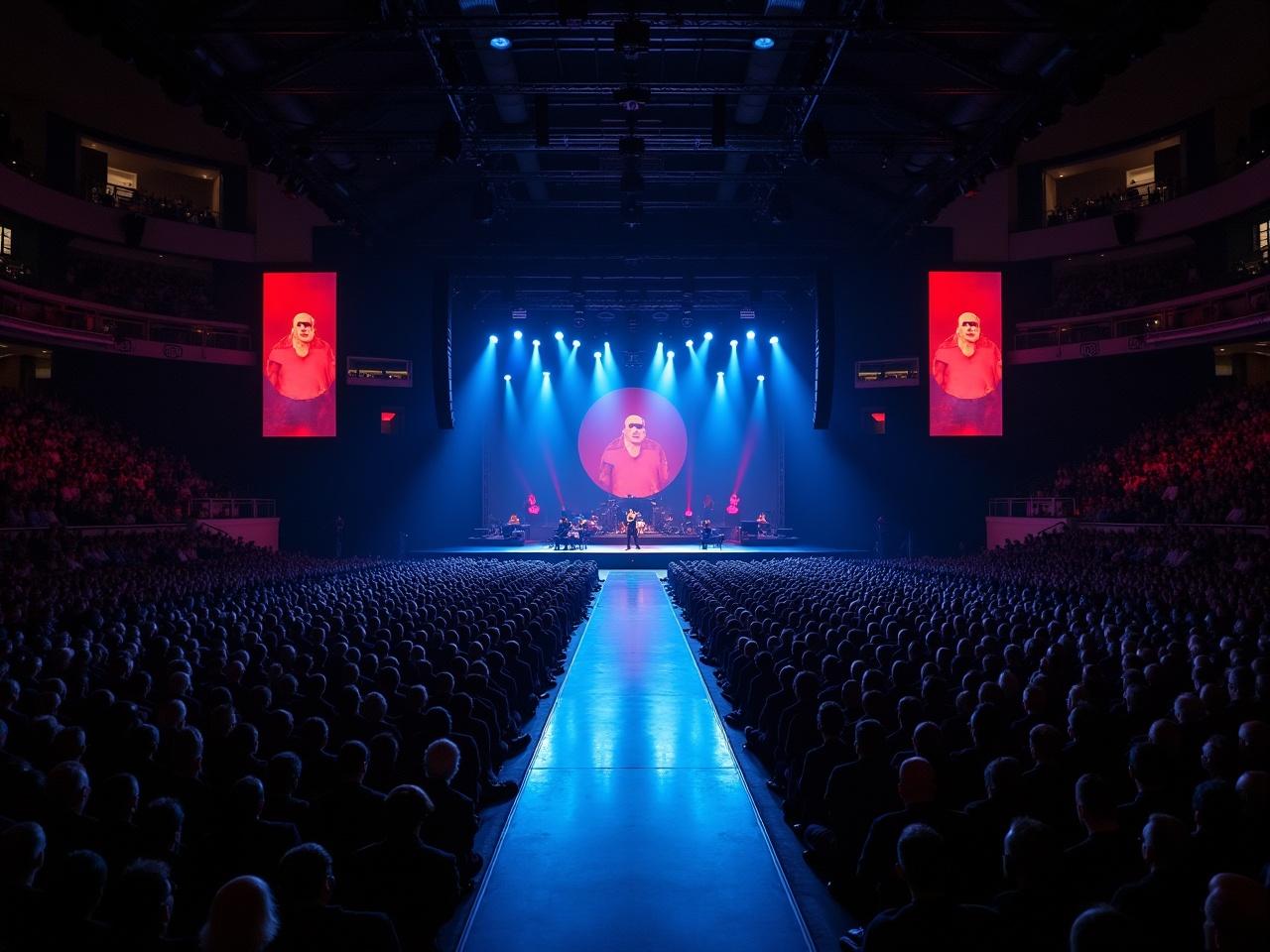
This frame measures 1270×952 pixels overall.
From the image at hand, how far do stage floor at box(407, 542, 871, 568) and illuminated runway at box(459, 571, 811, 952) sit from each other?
62.6 feet

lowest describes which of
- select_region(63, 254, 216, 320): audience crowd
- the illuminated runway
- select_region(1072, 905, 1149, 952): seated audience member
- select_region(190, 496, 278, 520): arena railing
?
the illuminated runway

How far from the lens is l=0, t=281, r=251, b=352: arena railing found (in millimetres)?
24312

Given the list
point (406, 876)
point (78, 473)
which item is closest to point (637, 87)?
point (406, 876)

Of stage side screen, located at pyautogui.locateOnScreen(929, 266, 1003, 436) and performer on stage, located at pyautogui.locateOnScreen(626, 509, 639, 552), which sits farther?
performer on stage, located at pyautogui.locateOnScreen(626, 509, 639, 552)

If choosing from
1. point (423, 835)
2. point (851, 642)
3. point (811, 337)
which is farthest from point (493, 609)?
point (811, 337)

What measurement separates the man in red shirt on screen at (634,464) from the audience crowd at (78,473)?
15269 millimetres

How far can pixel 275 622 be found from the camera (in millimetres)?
11508

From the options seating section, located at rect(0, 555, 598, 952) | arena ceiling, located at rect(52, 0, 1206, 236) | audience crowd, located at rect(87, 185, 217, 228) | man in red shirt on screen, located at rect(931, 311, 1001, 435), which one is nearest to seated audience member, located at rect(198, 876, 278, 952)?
seating section, located at rect(0, 555, 598, 952)

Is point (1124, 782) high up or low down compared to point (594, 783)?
up

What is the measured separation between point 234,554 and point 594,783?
19.7m

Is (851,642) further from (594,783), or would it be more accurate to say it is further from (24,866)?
(24,866)

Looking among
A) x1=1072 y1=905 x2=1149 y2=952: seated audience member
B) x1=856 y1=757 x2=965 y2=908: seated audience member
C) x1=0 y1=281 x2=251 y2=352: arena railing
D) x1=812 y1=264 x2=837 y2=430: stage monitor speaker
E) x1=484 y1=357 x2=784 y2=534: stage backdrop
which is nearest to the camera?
x1=1072 y1=905 x2=1149 y2=952: seated audience member

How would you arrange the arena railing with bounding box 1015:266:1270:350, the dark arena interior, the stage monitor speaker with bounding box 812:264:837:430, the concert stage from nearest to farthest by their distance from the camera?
the dark arena interior → the stage monitor speaker with bounding box 812:264:837:430 → the arena railing with bounding box 1015:266:1270:350 → the concert stage

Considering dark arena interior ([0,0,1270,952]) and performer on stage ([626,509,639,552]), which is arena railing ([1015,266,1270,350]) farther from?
performer on stage ([626,509,639,552])
